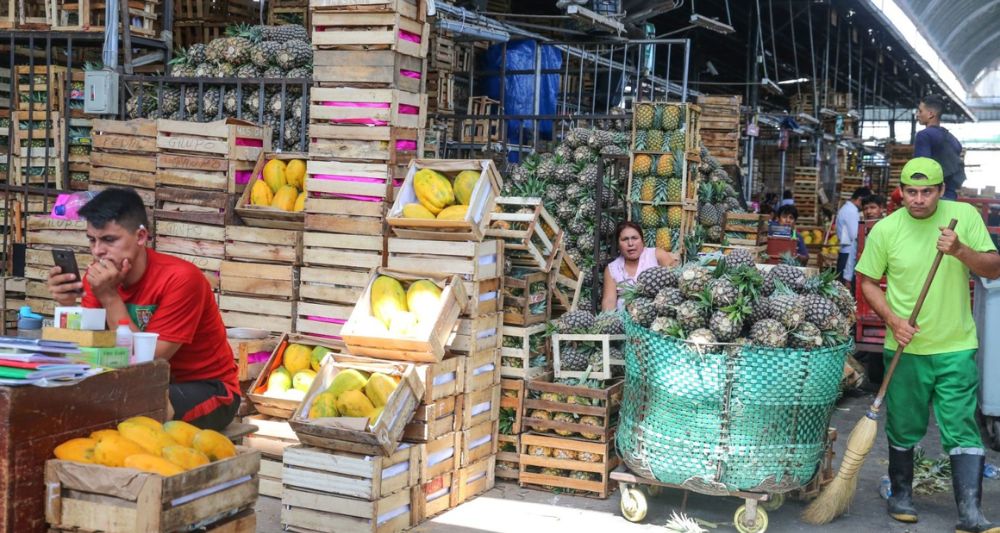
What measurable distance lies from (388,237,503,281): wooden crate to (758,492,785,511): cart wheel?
6.69ft

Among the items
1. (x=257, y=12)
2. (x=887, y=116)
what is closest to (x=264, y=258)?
(x=257, y=12)

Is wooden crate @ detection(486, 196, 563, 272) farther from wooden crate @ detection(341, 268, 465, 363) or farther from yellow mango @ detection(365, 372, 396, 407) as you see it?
yellow mango @ detection(365, 372, 396, 407)

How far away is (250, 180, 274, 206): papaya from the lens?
7188 millimetres

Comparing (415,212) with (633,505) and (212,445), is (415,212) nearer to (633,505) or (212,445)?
(633,505)

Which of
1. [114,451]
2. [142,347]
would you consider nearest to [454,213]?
[142,347]

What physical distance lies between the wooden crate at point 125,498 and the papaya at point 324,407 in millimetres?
1844

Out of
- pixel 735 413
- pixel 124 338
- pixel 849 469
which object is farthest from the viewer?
pixel 849 469

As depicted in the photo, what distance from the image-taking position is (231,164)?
735 centimetres

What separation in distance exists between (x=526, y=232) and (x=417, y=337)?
3.88ft

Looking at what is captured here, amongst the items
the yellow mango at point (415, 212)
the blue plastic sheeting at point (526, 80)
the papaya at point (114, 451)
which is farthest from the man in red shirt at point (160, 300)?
the blue plastic sheeting at point (526, 80)

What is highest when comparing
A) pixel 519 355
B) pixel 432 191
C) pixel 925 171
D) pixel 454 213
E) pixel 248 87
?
pixel 248 87

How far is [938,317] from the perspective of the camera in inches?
214

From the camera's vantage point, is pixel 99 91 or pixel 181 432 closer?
pixel 181 432

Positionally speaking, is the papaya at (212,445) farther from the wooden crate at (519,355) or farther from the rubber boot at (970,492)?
the rubber boot at (970,492)
